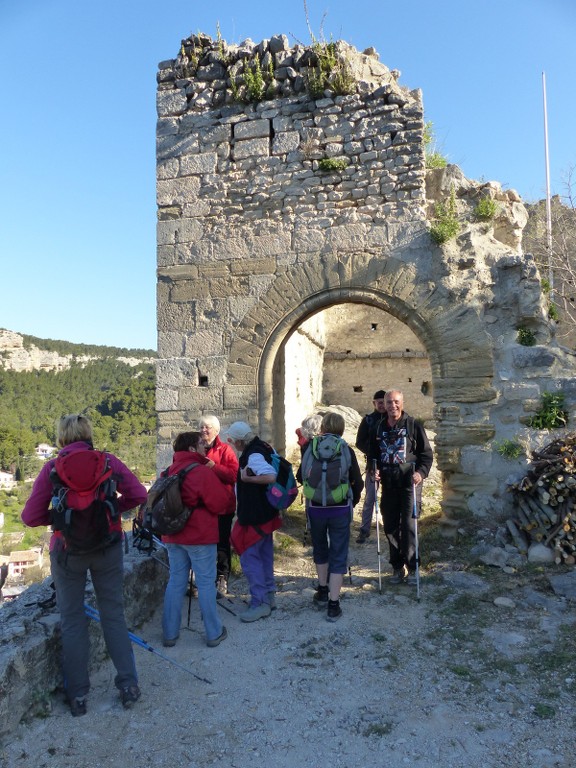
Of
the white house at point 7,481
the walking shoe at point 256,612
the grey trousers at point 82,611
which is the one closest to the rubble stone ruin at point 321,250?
the walking shoe at point 256,612

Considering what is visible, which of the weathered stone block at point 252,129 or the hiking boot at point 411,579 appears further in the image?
the weathered stone block at point 252,129

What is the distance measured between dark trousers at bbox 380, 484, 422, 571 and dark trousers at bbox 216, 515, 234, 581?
4.28 feet

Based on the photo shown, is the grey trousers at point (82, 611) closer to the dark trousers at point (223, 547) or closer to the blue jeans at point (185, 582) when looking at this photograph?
the blue jeans at point (185, 582)

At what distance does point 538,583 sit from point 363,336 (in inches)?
403

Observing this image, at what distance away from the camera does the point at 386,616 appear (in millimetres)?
4086

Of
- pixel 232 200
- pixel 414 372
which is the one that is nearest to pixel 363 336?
pixel 414 372

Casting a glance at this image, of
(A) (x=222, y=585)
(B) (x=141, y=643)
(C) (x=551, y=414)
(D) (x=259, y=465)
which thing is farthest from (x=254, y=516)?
(C) (x=551, y=414)

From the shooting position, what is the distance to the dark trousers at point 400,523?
458cm

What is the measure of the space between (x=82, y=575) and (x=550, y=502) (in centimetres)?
384

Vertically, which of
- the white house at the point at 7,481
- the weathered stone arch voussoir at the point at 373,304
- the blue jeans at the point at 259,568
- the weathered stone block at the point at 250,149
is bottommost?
the white house at the point at 7,481

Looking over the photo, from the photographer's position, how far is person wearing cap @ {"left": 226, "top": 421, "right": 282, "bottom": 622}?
4039 millimetres

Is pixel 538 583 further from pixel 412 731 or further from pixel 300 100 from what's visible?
pixel 300 100

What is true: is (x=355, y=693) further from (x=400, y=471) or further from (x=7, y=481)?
(x=7, y=481)

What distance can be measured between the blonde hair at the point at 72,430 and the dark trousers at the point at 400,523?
2.55m
